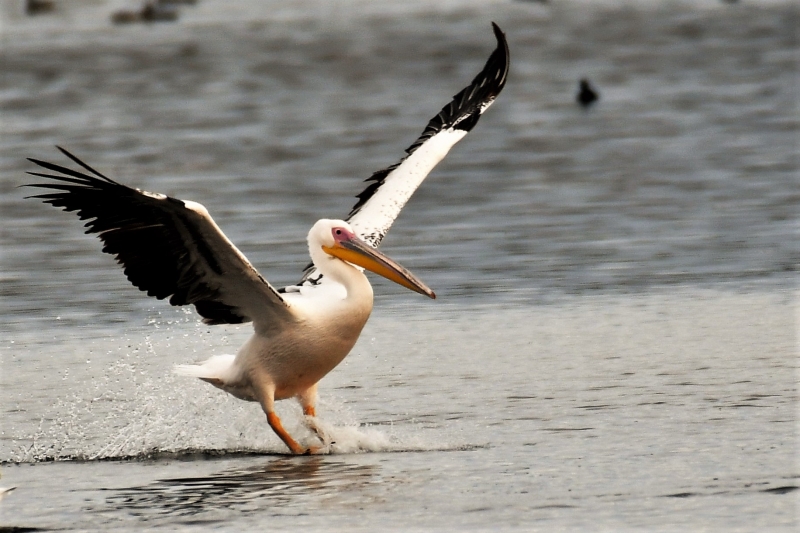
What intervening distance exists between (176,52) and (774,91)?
51.8 ft

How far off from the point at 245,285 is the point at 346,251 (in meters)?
0.63

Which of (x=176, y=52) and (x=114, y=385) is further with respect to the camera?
(x=176, y=52)

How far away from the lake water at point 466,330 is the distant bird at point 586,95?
1.63 feet

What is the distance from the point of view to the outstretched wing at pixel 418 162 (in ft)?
28.5

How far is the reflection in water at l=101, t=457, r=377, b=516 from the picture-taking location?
6.17m

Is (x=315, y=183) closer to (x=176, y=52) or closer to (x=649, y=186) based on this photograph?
(x=649, y=186)

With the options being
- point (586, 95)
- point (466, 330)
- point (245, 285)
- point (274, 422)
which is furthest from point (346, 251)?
point (586, 95)

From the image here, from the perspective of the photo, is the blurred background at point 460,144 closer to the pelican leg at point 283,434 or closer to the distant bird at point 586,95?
the distant bird at point 586,95

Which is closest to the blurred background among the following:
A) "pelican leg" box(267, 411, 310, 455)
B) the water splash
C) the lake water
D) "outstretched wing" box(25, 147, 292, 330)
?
the lake water

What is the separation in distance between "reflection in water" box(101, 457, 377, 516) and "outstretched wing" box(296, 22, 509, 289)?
152 centimetres

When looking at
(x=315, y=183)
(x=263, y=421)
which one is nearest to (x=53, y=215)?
(x=315, y=183)

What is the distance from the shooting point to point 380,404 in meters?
7.83

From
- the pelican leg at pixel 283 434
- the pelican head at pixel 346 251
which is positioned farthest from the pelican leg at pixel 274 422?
the pelican head at pixel 346 251

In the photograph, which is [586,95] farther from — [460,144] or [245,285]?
[245,285]
